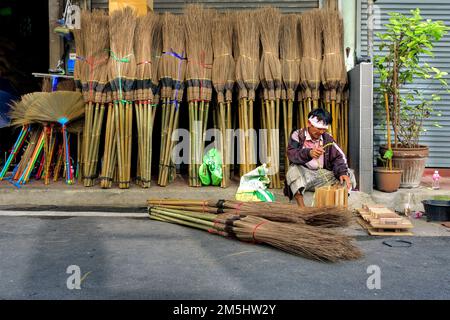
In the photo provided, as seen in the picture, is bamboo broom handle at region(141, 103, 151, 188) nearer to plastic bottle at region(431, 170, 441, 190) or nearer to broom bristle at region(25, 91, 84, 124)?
broom bristle at region(25, 91, 84, 124)

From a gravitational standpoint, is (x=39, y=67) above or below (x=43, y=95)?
above

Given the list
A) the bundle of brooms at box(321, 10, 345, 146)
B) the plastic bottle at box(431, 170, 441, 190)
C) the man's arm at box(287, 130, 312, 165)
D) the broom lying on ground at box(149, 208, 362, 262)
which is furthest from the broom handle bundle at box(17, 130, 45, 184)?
the plastic bottle at box(431, 170, 441, 190)

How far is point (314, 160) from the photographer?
558 cm

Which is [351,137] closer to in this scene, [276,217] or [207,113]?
[207,113]

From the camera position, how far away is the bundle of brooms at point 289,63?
6465 mm

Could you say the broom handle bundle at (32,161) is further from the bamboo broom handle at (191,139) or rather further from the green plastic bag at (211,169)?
the green plastic bag at (211,169)

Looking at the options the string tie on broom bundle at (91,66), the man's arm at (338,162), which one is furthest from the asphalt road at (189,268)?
the string tie on broom bundle at (91,66)

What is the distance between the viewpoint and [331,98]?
6426mm

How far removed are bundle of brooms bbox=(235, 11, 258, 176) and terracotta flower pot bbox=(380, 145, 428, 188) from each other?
1681mm

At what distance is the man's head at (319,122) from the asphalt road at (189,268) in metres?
1.30

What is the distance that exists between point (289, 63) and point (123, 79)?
6.86 ft
